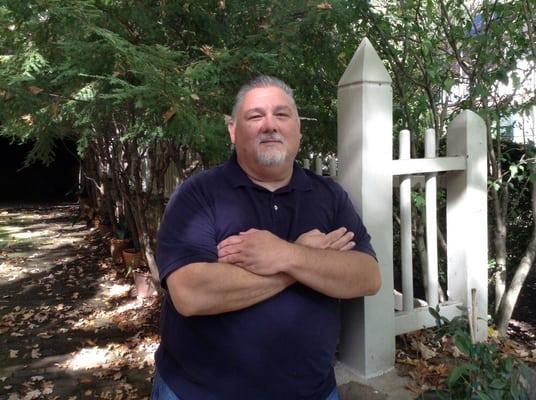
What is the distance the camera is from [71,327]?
217 inches

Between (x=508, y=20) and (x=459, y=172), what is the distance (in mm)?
1568

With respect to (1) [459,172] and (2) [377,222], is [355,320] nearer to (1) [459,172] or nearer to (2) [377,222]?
(2) [377,222]

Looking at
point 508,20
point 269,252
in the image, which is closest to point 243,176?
point 269,252

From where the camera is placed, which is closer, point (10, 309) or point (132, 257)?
point (10, 309)

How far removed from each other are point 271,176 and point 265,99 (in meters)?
0.30

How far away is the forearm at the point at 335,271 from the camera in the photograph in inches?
68.7

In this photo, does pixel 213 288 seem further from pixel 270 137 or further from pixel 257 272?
pixel 270 137

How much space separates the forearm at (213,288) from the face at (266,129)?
44cm

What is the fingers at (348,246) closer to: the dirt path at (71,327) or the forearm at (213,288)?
the forearm at (213,288)

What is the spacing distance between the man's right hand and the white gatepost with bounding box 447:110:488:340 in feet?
2.87

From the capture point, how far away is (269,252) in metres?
1.72

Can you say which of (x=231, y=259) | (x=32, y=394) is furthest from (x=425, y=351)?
(x=32, y=394)

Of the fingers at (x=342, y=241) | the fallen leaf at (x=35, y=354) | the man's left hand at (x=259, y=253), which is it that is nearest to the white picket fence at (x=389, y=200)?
the fingers at (x=342, y=241)

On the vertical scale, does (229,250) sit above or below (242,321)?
above
